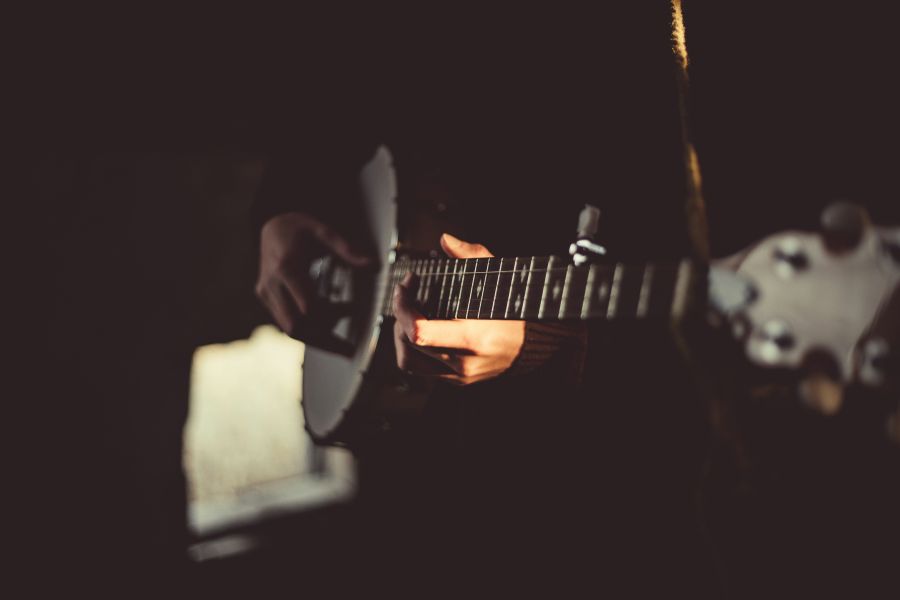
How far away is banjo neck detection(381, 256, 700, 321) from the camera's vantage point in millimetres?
487

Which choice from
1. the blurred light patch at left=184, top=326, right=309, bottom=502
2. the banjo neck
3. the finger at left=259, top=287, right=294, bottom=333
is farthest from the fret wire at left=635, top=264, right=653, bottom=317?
the blurred light patch at left=184, top=326, right=309, bottom=502

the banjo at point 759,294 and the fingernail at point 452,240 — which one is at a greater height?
the fingernail at point 452,240

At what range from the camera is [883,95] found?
60 centimetres

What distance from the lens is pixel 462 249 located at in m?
0.81

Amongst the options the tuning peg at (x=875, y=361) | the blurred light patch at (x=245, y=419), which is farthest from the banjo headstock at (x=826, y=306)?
the blurred light patch at (x=245, y=419)

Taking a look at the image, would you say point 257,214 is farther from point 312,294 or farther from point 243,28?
point 243,28

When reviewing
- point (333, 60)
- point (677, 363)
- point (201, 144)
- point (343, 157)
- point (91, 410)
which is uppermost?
point (333, 60)

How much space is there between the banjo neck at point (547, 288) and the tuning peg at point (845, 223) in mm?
98

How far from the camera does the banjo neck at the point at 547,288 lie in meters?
0.49

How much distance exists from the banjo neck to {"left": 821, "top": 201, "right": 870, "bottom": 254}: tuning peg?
10 centimetres

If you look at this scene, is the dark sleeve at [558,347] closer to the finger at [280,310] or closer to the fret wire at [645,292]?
the fret wire at [645,292]

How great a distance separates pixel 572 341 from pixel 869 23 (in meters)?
0.51

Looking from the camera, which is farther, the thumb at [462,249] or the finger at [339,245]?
the finger at [339,245]

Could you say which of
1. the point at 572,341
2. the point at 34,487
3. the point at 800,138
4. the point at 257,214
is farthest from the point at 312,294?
the point at 34,487
